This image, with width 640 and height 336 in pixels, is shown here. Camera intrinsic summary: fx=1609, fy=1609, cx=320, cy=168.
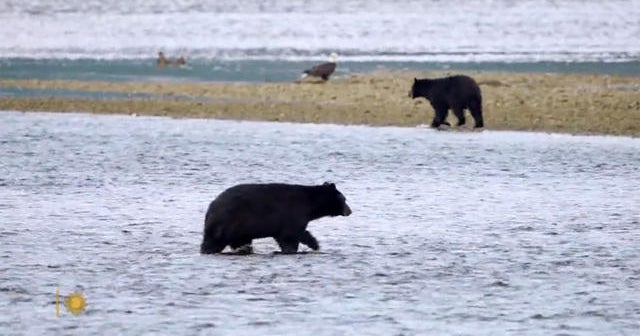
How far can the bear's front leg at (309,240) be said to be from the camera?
11594mm

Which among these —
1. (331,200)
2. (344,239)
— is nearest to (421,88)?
(344,239)

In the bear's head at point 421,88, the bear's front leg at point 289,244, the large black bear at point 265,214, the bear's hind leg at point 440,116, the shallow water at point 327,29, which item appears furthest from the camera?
the shallow water at point 327,29

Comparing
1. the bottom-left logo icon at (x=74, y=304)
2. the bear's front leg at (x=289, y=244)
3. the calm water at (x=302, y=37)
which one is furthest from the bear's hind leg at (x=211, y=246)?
the calm water at (x=302, y=37)

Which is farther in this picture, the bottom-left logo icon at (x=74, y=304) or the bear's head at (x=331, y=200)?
the bear's head at (x=331, y=200)

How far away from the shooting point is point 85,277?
10.7 m

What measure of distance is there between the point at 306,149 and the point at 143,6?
56064mm

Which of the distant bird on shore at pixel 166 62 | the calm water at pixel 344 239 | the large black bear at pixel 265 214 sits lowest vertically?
the distant bird on shore at pixel 166 62

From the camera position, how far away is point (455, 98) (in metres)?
23.1

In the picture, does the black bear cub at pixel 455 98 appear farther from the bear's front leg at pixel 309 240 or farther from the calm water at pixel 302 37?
the calm water at pixel 302 37

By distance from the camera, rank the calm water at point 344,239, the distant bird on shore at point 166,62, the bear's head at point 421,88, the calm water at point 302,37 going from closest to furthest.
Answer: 1. the calm water at point 344,239
2. the bear's head at point 421,88
3. the calm water at point 302,37
4. the distant bird on shore at point 166,62

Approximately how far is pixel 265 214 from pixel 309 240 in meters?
0.54

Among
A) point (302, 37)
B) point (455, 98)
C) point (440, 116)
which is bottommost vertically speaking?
point (302, 37)

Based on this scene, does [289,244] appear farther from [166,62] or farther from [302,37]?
[302,37]

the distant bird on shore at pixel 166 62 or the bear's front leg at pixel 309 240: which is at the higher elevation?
the bear's front leg at pixel 309 240
